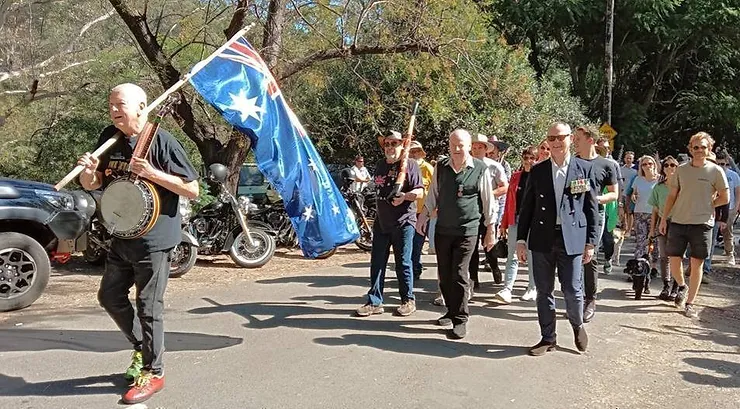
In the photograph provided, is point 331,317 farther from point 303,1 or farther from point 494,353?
point 303,1

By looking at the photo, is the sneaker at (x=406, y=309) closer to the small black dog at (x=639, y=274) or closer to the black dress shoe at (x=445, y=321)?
the black dress shoe at (x=445, y=321)

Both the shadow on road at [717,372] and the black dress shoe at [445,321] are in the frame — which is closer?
the shadow on road at [717,372]

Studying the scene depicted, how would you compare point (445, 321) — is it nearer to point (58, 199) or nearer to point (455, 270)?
point (455, 270)

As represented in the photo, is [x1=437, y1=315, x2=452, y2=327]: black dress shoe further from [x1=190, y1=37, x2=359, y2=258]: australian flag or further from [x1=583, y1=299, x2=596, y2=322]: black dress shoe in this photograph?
[x1=583, y1=299, x2=596, y2=322]: black dress shoe

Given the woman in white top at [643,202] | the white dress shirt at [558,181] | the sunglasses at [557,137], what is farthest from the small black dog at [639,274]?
the sunglasses at [557,137]

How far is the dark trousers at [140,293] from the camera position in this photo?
4008 millimetres

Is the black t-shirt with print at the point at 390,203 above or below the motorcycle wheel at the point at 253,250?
above

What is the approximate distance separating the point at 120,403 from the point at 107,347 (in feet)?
4.18

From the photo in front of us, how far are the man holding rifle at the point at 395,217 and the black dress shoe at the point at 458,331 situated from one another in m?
0.79

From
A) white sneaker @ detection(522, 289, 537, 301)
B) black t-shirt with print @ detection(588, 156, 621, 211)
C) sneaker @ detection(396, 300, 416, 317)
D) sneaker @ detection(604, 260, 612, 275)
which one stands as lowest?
sneaker @ detection(396, 300, 416, 317)

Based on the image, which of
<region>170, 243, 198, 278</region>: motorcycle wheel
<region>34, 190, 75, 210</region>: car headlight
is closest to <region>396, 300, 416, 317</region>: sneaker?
<region>170, 243, 198, 278</region>: motorcycle wheel

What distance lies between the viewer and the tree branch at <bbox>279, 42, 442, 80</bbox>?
10438 mm

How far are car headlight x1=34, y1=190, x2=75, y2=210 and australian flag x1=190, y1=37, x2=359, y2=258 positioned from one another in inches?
99.5

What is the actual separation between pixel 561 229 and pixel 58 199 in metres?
5.13
